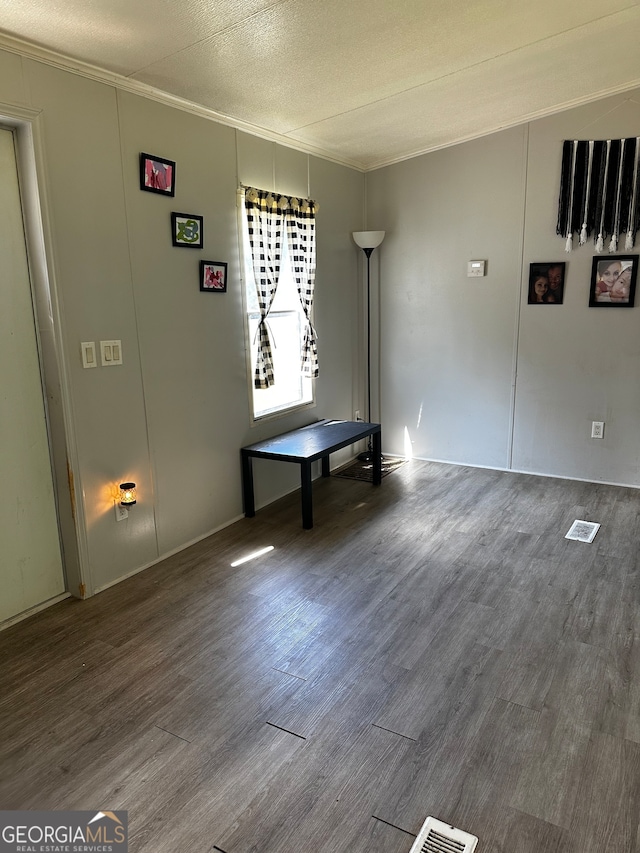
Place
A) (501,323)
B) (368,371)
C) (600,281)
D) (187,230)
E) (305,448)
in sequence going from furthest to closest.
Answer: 1. (368,371)
2. (501,323)
3. (600,281)
4. (305,448)
5. (187,230)

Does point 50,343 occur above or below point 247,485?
above

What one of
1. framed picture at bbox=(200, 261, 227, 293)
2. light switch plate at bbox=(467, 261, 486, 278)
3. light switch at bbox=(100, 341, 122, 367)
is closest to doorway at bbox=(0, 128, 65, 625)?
light switch at bbox=(100, 341, 122, 367)

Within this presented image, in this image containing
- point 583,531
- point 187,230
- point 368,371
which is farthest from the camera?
point 368,371

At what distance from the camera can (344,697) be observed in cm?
214

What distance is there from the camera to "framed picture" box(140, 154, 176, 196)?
2922 millimetres

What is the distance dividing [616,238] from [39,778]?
441 centimetres

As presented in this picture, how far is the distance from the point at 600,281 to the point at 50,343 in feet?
11.9

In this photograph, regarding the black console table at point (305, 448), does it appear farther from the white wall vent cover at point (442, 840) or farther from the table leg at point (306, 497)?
the white wall vent cover at point (442, 840)

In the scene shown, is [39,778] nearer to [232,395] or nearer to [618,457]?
[232,395]

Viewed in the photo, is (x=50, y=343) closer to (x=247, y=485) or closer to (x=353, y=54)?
(x=247, y=485)

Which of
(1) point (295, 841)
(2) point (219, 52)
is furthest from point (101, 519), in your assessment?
(2) point (219, 52)

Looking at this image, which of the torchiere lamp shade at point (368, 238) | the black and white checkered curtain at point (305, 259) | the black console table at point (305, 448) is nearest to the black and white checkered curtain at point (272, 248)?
the black and white checkered curtain at point (305, 259)

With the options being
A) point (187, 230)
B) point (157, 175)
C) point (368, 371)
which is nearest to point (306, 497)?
point (187, 230)

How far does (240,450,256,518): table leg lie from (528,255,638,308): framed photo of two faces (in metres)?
2.47
